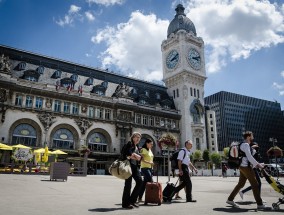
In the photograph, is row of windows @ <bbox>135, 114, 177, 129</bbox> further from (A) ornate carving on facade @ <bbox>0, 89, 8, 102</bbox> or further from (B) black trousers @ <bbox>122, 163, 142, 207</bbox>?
(B) black trousers @ <bbox>122, 163, 142, 207</bbox>

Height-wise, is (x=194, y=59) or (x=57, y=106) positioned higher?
(x=194, y=59)

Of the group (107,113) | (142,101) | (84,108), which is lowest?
(107,113)

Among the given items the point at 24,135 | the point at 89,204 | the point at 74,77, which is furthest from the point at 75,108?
the point at 89,204

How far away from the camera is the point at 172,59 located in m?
65.9

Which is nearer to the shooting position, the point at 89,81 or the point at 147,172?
the point at 147,172

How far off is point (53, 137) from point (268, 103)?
127 metres

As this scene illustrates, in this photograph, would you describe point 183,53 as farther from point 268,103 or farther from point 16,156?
point 268,103

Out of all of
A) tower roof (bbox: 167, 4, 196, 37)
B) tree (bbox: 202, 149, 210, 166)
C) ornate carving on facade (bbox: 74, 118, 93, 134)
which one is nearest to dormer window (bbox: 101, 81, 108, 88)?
ornate carving on facade (bbox: 74, 118, 93, 134)

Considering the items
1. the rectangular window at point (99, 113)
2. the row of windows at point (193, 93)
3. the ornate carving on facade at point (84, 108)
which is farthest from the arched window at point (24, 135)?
the row of windows at point (193, 93)

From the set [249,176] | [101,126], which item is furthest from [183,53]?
[249,176]

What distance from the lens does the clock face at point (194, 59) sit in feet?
209

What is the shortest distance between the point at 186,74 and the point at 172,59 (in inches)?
260

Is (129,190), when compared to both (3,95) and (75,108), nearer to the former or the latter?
(3,95)

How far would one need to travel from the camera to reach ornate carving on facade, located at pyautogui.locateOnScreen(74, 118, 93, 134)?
45.7 metres
